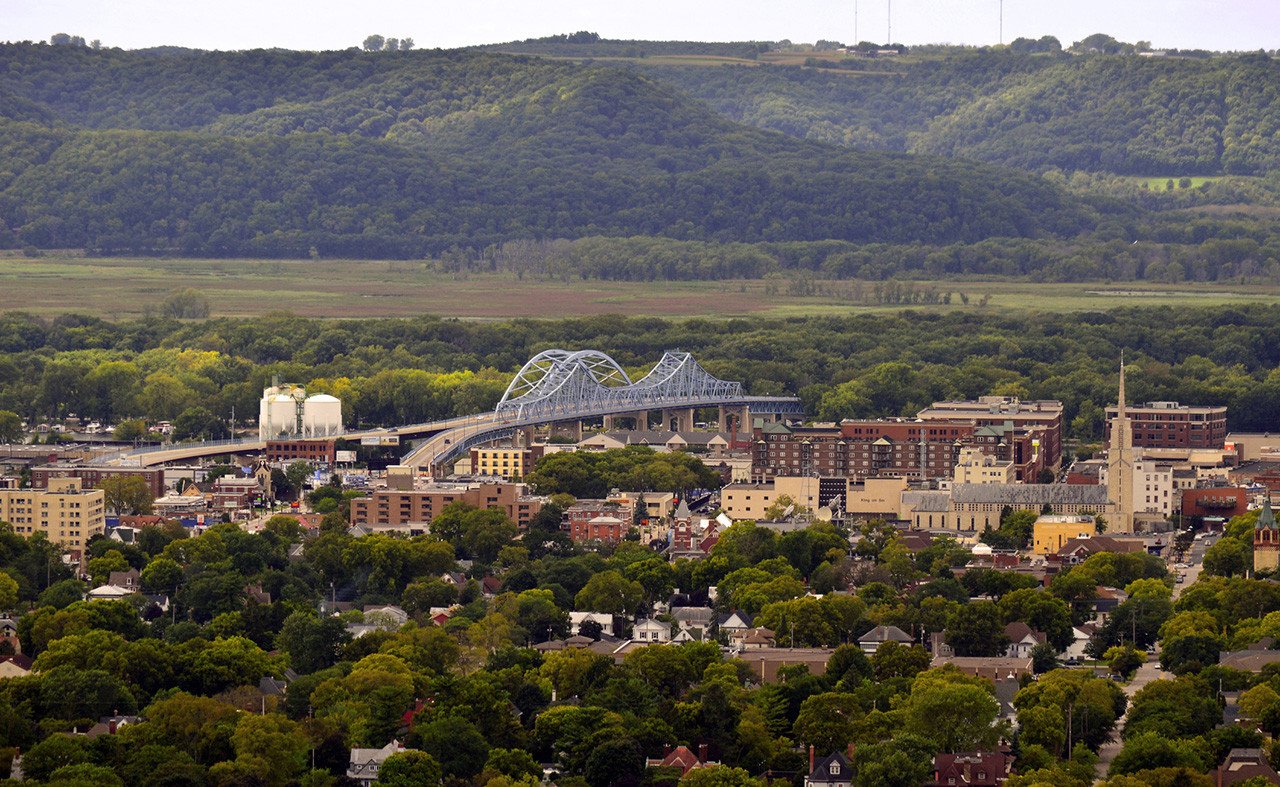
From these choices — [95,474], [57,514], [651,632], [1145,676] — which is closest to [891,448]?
[95,474]

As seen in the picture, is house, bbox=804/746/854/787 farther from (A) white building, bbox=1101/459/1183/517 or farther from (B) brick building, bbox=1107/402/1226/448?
(B) brick building, bbox=1107/402/1226/448

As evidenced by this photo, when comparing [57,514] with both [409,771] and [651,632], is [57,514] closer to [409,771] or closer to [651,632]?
[651,632]

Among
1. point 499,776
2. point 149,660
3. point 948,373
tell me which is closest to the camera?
point 499,776

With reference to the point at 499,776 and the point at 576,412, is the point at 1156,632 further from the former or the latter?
the point at 576,412

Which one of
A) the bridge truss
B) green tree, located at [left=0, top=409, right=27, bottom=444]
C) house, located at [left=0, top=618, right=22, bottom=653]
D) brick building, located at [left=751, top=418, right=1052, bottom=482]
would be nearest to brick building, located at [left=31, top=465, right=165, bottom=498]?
green tree, located at [left=0, top=409, right=27, bottom=444]

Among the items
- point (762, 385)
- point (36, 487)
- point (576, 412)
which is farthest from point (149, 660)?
point (762, 385)

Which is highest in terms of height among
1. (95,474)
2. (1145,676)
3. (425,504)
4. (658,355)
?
(658,355)

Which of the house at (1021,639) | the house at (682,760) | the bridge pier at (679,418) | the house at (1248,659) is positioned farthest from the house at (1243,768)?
the bridge pier at (679,418)
